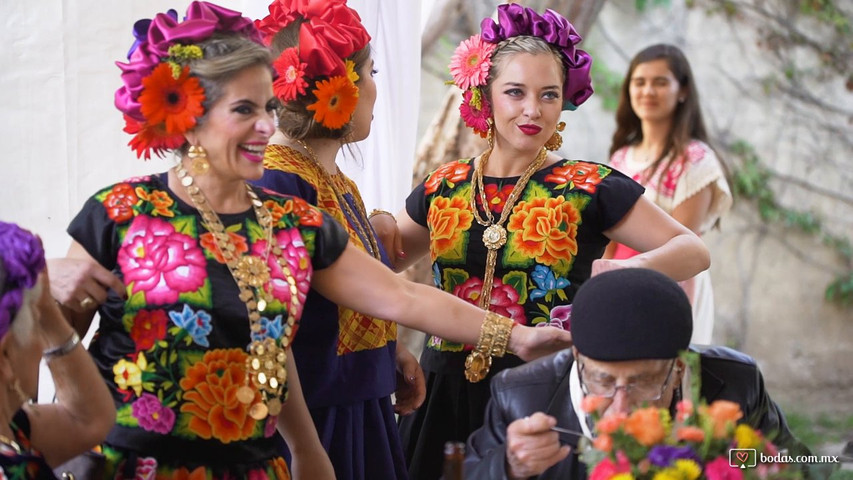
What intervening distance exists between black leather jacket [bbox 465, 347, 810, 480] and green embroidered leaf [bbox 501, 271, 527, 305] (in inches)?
19.9

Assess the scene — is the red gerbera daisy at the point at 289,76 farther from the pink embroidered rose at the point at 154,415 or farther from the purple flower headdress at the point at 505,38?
the pink embroidered rose at the point at 154,415

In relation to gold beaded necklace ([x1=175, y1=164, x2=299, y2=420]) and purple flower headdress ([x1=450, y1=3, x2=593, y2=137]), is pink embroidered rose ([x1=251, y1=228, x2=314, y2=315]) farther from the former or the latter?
purple flower headdress ([x1=450, y1=3, x2=593, y2=137])

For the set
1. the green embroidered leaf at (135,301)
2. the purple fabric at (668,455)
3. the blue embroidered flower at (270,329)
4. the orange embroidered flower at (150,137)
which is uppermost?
the orange embroidered flower at (150,137)

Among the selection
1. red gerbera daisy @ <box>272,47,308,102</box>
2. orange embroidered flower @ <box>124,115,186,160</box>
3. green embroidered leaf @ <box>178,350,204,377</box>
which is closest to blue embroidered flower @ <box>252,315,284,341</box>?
green embroidered leaf @ <box>178,350,204,377</box>

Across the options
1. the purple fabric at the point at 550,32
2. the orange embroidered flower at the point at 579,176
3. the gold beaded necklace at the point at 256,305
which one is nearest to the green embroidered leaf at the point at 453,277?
the orange embroidered flower at the point at 579,176

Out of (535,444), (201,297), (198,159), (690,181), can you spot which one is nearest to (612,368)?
(535,444)

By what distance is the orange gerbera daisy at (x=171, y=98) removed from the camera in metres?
1.91

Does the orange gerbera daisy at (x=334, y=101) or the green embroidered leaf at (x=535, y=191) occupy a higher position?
the orange gerbera daisy at (x=334, y=101)

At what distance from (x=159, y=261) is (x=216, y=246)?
4.2 inches

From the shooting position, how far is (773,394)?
6.52 m

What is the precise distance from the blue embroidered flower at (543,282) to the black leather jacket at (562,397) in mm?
508

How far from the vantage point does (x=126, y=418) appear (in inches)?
73.7

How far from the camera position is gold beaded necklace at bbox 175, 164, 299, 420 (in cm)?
190

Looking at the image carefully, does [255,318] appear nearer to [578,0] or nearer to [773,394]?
[578,0]
